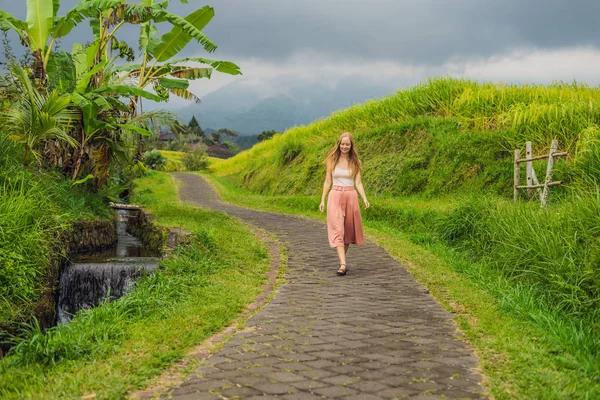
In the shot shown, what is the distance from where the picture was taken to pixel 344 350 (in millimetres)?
4809

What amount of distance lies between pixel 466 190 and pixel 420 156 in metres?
2.76

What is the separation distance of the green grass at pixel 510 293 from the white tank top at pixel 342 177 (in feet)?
5.31

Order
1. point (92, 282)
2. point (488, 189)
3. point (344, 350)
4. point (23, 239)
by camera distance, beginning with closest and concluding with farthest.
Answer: point (344, 350) < point (23, 239) < point (92, 282) < point (488, 189)

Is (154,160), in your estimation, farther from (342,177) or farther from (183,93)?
(342,177)

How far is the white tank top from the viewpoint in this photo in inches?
330

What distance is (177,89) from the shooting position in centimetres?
1484

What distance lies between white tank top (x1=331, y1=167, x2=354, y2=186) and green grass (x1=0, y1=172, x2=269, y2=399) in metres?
1.73

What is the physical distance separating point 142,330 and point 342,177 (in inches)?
156

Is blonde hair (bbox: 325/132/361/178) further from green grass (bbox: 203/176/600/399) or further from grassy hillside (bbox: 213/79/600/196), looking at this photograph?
grassy hillside (bbox: 213/79/600/196)

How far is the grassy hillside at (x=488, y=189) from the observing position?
6098mm

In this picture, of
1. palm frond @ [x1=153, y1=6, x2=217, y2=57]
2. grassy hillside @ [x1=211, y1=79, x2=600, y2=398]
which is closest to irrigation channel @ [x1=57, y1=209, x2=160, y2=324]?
grassy hillside @ [x1=211, y1=79, x2=600, y2=398]

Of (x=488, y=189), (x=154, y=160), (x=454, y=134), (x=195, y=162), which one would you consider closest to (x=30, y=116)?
(x=488, y=189)

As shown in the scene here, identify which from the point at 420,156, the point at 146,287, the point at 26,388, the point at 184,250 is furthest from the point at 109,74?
the point at 26,388

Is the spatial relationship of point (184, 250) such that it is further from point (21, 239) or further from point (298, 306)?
point (298, 306)
